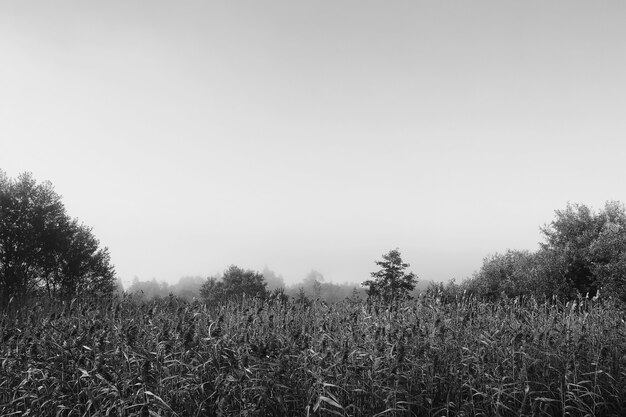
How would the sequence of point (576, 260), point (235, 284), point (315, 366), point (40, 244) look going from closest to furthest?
point (315, 366) → point (576, 260) → point (40, 244) → point (235, 284)

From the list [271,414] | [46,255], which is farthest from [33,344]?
[46,255]

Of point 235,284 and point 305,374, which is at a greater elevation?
point 235,284

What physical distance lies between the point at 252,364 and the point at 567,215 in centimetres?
2281

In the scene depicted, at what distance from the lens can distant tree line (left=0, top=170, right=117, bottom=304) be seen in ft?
94.9

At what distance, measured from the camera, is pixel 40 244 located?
29391 millimetres

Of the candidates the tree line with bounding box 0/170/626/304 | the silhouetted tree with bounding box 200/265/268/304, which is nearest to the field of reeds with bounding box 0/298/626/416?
the tree line with bounding box 0/170/626/304

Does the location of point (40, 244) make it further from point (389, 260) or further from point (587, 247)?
point (587, 247)

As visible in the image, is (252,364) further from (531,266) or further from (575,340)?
(531,266)

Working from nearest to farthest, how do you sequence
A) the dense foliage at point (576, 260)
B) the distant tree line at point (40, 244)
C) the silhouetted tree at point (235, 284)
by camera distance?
1. the dense foliage at point (576, 260)
2. the distant tree line at point (40, 244)
3. the silhouetted tree at point (235, 284)

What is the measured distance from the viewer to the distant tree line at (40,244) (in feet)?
94.9

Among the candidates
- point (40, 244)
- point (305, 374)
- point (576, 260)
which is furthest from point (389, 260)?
point (305, 374)

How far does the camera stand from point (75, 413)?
596 centimetres

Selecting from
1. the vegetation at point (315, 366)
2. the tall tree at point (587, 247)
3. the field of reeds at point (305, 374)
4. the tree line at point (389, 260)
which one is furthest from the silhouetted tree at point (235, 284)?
the field of reeds at point (305, 374)

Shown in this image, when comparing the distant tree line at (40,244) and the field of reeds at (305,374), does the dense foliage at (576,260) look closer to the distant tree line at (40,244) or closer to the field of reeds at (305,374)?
the field of reeds at (305,374)
